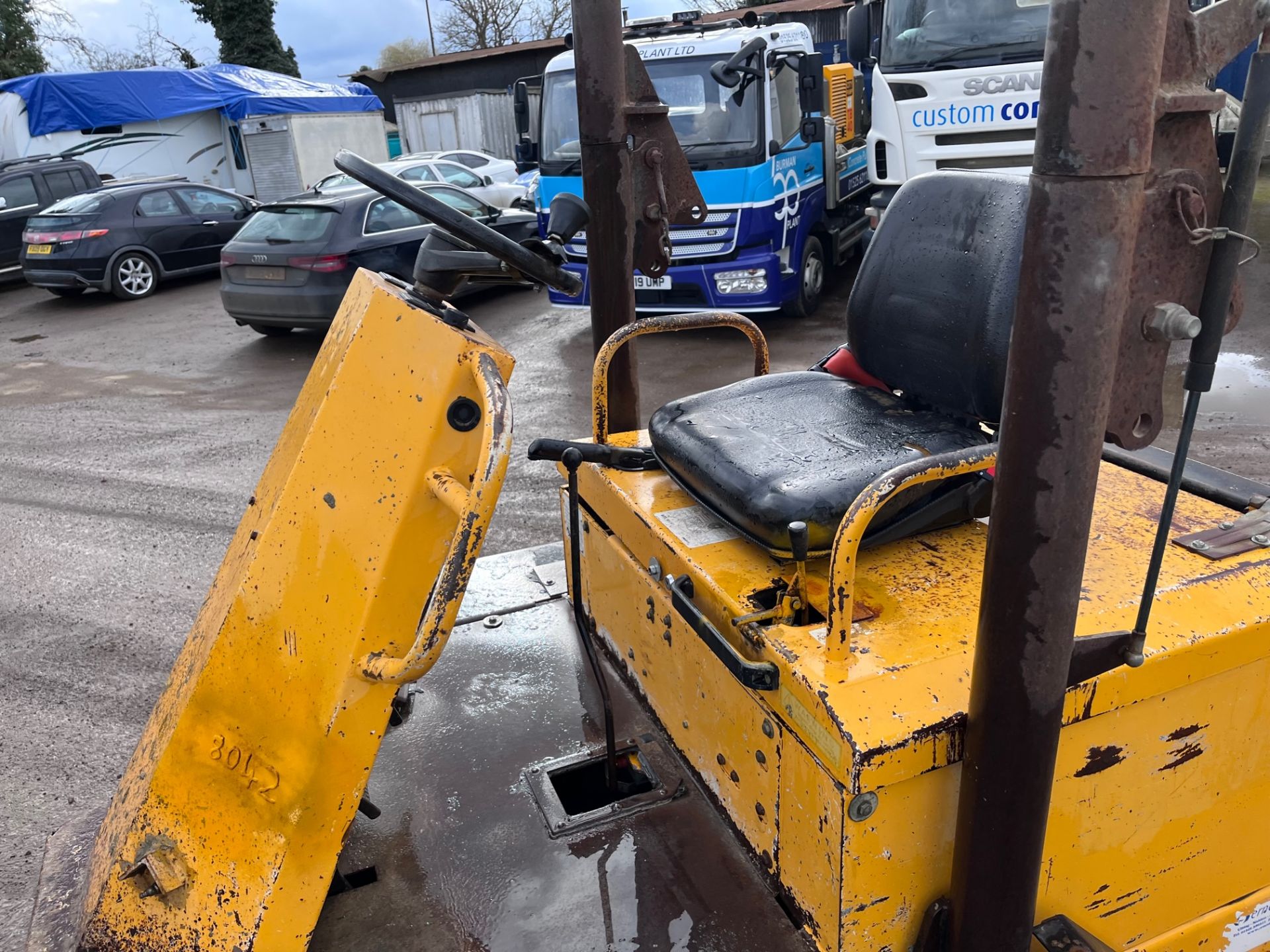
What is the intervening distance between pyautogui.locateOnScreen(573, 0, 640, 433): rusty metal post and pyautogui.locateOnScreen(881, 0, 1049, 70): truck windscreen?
515cm

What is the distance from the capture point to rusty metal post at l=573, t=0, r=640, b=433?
2.69 m

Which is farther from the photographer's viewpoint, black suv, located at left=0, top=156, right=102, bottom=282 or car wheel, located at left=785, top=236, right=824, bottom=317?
black suv, located at left=0, top=156, right=102, bottom=282

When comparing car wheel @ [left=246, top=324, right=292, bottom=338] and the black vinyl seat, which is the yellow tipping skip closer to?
the black vinyl seat

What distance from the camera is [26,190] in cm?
1331

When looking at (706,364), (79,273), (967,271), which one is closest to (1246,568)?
(967,271)

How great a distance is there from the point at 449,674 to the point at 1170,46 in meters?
2.17

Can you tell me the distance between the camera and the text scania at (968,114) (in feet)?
22.8

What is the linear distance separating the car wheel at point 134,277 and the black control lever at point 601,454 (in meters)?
11.4

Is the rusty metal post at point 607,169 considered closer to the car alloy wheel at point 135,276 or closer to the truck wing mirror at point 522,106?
the truck wing mirror at point 522,106

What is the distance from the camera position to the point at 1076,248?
1031 mm

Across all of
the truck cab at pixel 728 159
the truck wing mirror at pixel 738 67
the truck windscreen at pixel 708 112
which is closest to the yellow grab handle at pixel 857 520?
the truck wing mirror at pixel 738 67

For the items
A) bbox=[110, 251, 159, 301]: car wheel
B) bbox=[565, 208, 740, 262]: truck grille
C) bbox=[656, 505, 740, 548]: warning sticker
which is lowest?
bbox=[110, 251, 159, 301]: car wheel

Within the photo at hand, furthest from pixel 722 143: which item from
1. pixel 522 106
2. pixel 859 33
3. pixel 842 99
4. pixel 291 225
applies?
pixel 291 225

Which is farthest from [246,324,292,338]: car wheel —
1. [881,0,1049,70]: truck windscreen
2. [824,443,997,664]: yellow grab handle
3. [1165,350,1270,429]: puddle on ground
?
[824,443,997,664]: yellow grab handle
